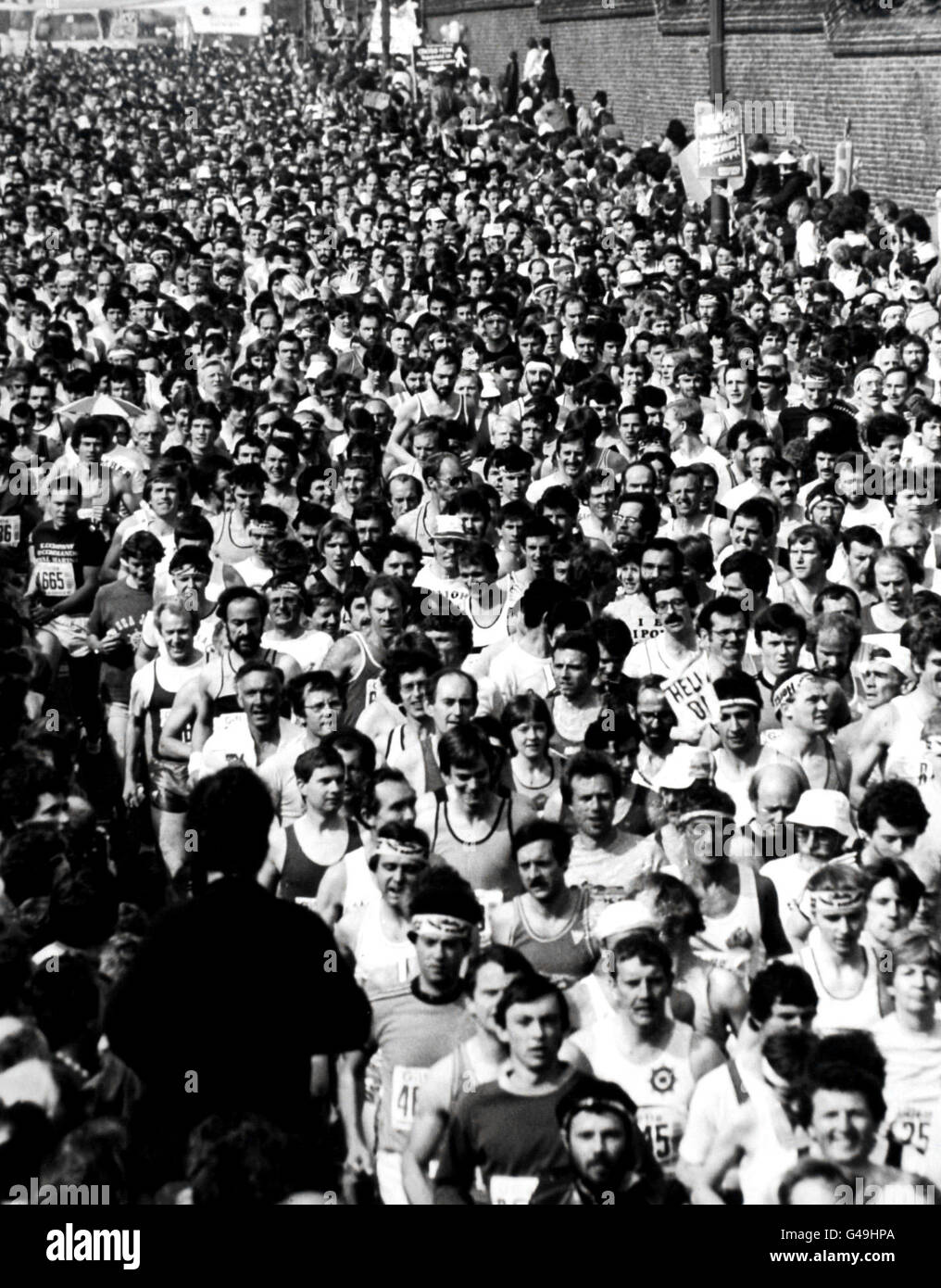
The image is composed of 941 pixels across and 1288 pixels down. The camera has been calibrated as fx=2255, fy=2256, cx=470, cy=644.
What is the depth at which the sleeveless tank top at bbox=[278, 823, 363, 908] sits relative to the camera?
7656 millimetres

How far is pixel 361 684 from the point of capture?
9.35 metres

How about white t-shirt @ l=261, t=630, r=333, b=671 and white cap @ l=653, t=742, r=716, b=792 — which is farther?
white t-shirt @ l=261, t=630, r=333, b=671

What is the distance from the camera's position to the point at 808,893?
6.85 metres

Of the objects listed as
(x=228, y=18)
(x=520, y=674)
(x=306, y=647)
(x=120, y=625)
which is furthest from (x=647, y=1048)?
(x=228, y=18)

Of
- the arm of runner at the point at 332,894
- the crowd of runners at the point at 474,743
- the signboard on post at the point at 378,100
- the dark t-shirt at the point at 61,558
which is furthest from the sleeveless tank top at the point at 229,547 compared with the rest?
the signboard on post at the point at 378,100

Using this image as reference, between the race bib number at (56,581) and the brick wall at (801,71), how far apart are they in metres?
15.7

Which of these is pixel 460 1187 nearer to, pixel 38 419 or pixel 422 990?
pixel 422 990

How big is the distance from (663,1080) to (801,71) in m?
24.5

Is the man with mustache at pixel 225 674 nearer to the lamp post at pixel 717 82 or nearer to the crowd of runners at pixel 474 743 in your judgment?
the crowd of runners at pixel 474 743

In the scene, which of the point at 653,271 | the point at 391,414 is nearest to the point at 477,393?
the point at 391,414

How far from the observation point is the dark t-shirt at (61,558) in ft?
36.5

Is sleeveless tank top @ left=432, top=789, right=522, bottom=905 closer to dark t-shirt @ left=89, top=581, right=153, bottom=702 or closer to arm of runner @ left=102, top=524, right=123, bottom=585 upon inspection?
dark t-shirt @ left=89, top=581, right=153, bottom=702

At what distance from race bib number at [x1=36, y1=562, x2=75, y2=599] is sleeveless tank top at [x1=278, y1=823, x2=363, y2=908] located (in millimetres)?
3781

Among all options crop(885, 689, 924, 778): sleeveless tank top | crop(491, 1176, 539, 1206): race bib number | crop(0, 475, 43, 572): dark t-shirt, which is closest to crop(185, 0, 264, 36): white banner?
crop(0, 475, 43, 572): dark t-shirt
